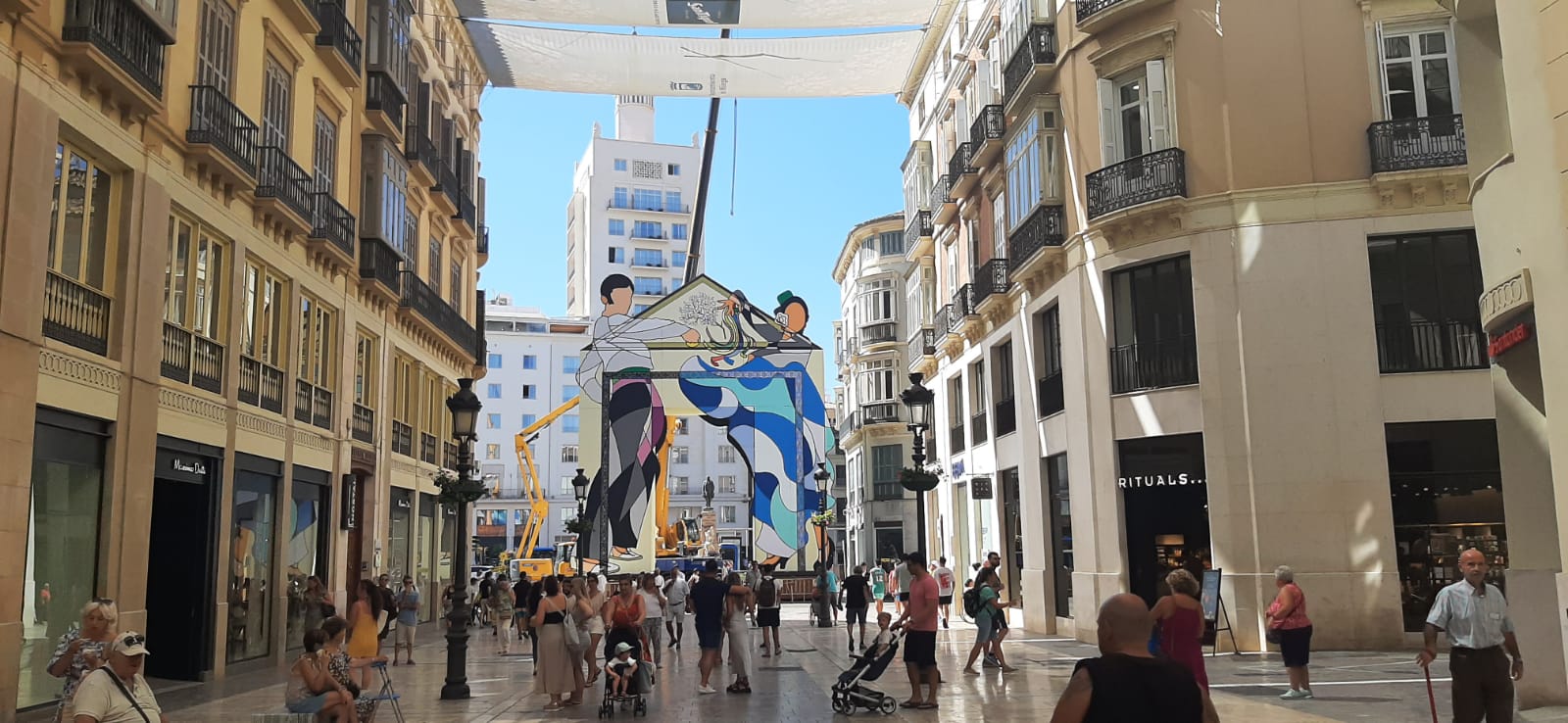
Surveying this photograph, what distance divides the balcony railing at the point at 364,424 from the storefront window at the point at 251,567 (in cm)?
449

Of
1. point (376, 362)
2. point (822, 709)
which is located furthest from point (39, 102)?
point (376, 362)

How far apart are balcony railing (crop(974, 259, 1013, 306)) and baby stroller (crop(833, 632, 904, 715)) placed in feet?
48.6

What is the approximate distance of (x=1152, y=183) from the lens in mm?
21344

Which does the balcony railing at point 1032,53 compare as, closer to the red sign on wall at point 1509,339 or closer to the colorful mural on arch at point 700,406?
the red sign on wall at point 1509,339

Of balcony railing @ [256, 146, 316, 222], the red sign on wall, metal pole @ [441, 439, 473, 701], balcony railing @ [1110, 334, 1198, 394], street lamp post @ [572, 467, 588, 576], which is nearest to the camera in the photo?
the red sign on wall

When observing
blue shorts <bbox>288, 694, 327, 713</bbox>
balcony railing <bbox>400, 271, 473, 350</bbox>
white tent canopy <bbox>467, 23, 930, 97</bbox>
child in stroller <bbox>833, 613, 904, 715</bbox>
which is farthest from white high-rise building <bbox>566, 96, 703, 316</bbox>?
blue shorts <bbox>288, 694, 327, 713</bbox>

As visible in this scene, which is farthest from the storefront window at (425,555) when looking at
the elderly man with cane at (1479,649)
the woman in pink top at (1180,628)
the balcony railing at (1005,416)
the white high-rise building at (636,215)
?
the white high-rise building at (636,215)

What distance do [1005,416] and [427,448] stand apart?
50.9 ft

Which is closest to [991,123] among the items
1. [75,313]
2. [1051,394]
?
[1051,394]

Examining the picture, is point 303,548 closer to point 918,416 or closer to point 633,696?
point 633,696

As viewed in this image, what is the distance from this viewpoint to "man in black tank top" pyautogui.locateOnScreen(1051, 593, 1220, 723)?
4.48 metres

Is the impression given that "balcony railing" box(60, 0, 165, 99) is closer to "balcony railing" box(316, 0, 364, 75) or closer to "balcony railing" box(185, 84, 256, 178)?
→ "balcony railing" box(185, 84, 256, 178)

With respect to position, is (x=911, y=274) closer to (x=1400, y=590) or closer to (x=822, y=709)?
(x=1400, y=590)

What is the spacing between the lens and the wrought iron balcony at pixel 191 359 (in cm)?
1712
